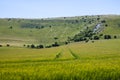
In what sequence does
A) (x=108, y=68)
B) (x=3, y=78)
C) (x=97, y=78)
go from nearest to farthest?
(x=3, y=78), (x=97, y=78), (x=108, y=68)

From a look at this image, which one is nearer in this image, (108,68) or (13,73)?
(13,73)

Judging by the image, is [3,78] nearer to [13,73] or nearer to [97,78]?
[13,73]

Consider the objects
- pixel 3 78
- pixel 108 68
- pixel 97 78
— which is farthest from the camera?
pixel 108 68

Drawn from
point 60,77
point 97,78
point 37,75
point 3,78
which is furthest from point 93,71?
point 3,78

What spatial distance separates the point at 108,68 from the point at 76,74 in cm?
607

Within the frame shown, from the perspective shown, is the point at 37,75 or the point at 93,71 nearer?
the point at 37,75

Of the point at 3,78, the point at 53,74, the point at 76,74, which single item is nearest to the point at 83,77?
the point at 76,74

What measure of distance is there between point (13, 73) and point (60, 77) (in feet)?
19.1

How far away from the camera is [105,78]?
138 feet

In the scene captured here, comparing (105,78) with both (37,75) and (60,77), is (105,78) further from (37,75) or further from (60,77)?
(37,75)

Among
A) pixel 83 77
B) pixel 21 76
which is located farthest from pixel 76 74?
pixel 21 76

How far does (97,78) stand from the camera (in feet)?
136

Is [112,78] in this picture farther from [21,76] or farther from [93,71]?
[21,76]

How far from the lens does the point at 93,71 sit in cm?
4328
